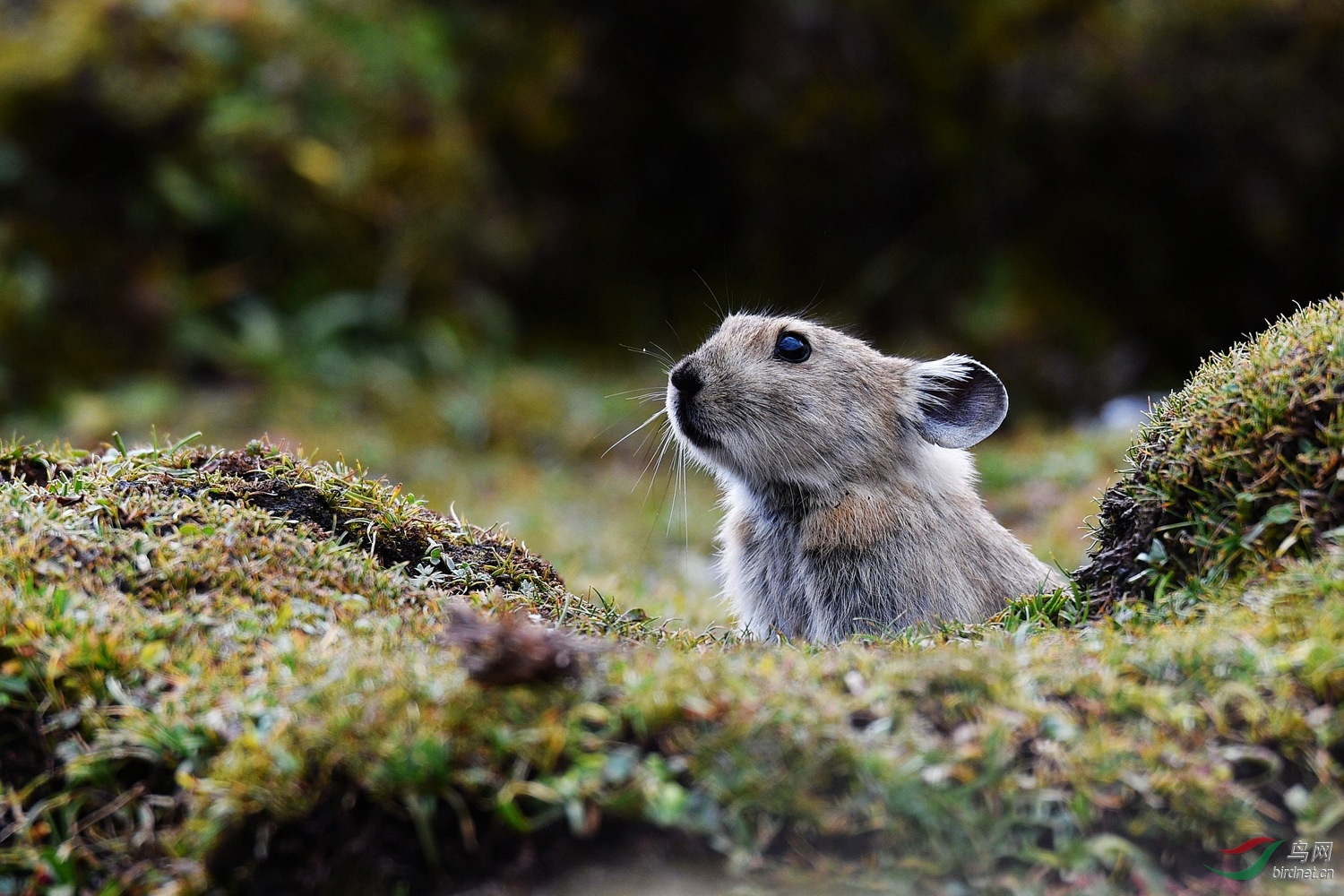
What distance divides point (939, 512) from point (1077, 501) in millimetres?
5255

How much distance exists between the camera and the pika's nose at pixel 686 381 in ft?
22.6

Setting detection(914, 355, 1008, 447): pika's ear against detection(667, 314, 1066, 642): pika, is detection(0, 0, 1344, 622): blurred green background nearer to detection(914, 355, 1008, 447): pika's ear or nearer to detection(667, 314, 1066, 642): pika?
detection(667, 314, 1066, 642): pika

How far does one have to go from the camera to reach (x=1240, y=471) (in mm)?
4820

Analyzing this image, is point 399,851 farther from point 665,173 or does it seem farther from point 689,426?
point 665,173

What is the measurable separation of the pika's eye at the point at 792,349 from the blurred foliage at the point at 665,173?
26.7 feet

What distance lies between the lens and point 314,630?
176 inches

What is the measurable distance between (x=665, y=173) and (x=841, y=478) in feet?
39.2

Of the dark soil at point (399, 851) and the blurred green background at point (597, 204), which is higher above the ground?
the blurred green background at point (597, 204)

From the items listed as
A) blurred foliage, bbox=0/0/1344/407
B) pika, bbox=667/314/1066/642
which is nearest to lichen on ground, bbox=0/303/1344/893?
pika, bbox=667/314/1066/642

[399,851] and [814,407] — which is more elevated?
[814,407]

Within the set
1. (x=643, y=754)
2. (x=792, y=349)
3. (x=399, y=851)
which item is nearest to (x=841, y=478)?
(x=792, y=349)
